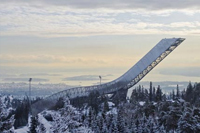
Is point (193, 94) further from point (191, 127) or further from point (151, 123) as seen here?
point (191, 127)

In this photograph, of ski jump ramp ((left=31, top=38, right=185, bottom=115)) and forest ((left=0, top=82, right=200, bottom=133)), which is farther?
ski jump ramp ((left=31, top=38, right=185, bottom=115))

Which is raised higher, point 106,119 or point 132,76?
point 132,76

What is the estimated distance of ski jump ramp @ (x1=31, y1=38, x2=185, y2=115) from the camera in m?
119

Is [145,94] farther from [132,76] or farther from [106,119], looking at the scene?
[106,119]

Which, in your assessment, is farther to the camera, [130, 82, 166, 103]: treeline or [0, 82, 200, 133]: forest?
[130, 82, 166, 103]: treeline

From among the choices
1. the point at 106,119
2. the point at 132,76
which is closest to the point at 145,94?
the point at 132,76

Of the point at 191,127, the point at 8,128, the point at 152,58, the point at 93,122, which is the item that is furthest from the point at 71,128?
the point at 152,58

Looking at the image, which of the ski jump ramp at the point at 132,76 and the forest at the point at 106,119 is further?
the ski jump ramp at the point at 132,76

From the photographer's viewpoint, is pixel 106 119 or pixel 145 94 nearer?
pixel 106 119

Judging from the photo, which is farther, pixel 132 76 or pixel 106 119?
pixel 132 76

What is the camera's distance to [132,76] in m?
125

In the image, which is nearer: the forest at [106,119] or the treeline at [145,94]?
the forest at [106,119]

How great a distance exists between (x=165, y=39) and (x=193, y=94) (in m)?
13.4

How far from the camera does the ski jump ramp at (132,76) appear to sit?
391 feet
